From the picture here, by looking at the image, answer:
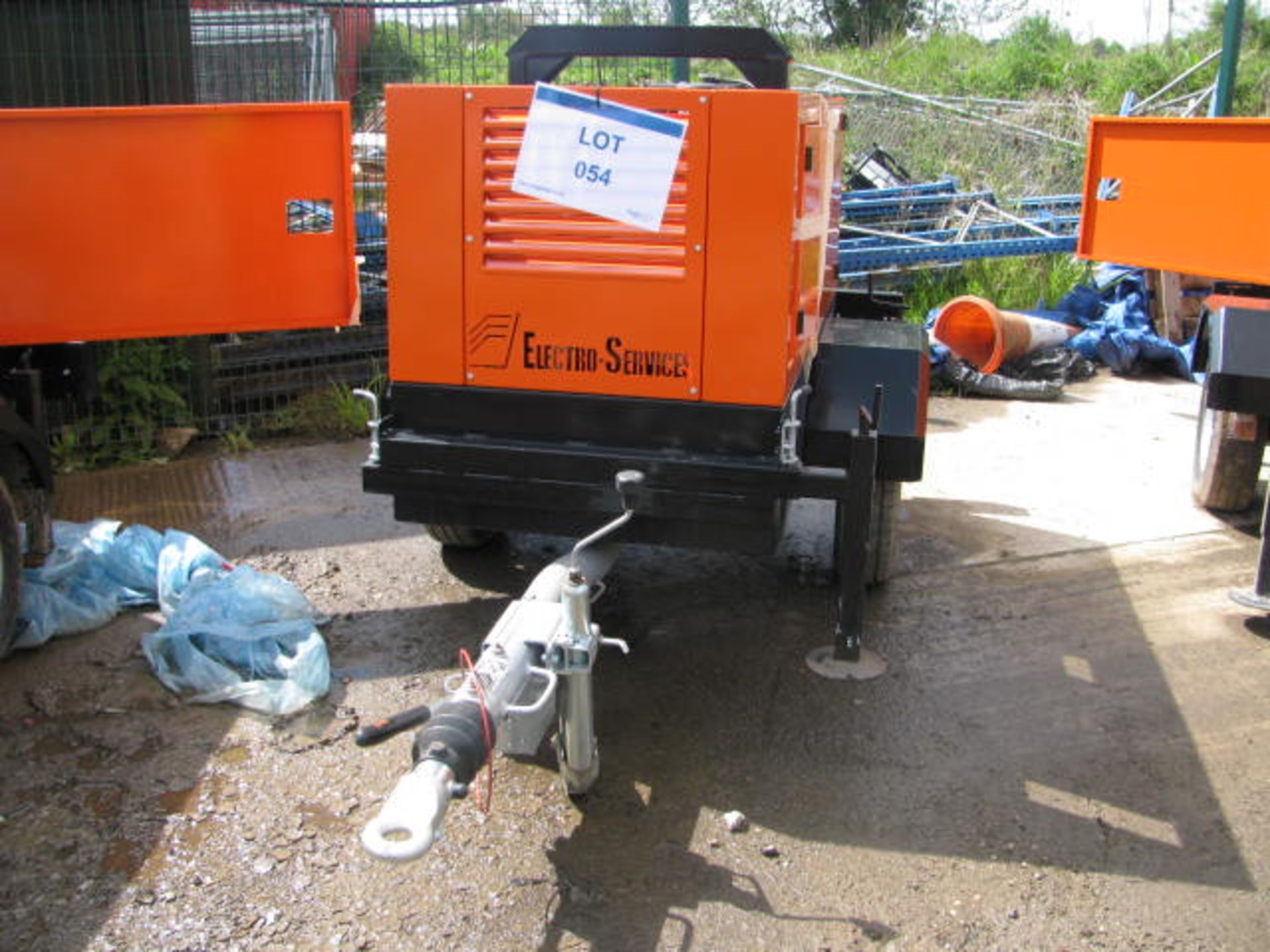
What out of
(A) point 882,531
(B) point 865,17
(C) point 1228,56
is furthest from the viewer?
(B) point 865,17

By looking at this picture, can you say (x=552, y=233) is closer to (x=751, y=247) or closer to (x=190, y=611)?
(x=751, y=247)

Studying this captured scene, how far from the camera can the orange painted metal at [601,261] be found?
11.9ft

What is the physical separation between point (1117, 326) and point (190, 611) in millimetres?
7015

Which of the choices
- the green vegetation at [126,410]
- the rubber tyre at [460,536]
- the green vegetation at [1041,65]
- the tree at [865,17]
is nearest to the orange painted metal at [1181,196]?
the rubber tyre at [460,536]

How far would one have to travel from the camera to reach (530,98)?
3719 mm

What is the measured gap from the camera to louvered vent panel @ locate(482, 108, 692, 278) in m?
3.72

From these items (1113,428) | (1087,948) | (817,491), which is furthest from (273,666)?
(1113,428)

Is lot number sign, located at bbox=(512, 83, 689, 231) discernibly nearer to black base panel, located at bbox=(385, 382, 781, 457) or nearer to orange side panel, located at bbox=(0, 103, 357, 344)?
black base panel, located at bbox=(385, 382, 781, 457)

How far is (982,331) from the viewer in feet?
27.8

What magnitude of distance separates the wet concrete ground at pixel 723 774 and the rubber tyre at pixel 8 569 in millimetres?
164

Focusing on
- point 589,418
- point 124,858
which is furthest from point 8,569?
point 589,418

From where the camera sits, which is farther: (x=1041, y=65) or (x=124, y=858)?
(x=1041, y=65)

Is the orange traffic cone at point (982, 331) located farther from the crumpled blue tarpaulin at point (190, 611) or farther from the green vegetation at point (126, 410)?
the crumpled blue tarpaulin at point (190, 611)

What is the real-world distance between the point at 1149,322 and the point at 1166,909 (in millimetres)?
6825
